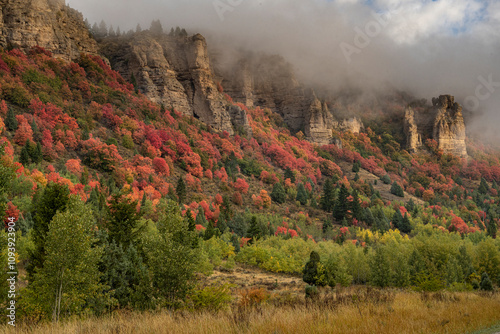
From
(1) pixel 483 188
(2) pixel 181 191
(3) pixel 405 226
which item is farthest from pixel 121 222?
(1) pixel 483 188

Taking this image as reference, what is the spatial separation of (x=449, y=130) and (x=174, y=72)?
15123cm

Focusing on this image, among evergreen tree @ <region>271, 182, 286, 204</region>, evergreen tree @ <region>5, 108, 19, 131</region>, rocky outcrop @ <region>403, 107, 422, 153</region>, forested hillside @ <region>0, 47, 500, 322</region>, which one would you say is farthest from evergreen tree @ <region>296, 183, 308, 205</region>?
rocky outcrop @ <region>403, 107, 422, 153</region>

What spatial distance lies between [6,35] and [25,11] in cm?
1114

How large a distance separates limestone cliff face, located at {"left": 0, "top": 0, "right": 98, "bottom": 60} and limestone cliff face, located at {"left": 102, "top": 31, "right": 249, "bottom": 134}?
1992 centimetres

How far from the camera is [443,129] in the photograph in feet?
577

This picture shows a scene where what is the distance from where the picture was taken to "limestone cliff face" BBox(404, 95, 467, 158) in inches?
6934

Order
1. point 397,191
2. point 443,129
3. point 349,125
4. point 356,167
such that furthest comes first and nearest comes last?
point 349,125, point 443,129, point 356,167, point 397,191

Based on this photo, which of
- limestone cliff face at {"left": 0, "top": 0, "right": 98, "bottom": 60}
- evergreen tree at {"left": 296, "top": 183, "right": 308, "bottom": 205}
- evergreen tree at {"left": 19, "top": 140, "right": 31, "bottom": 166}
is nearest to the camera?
evergreen tree at {"left": 19, "top": 140, "right": 31, "bottom": 166}

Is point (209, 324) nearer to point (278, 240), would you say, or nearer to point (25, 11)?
point (278, 240)

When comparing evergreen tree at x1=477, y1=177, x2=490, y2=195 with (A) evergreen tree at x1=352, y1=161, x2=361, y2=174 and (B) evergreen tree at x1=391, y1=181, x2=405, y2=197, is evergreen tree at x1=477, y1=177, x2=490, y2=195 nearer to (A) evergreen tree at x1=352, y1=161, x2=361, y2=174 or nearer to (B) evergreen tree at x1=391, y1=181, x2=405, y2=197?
(B) evergreen tree at x1=391, y1=181, x2=405, y2=197

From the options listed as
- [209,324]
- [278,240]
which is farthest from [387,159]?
[209,324]

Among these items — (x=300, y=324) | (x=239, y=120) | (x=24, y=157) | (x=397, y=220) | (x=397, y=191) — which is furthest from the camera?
(x=239, y=120)

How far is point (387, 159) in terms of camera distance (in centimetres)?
16512

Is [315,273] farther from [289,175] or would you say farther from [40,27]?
[40,27]
